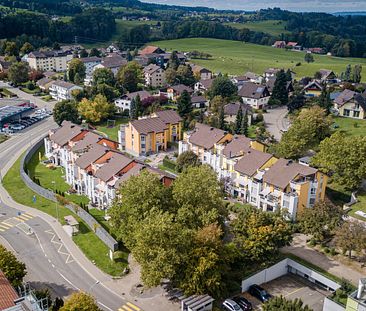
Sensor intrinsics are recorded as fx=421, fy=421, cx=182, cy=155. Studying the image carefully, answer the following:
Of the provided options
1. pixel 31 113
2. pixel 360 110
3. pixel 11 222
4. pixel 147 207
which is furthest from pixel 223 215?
pixel 31 113

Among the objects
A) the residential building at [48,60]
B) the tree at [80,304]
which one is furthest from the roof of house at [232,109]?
the residential building at [48,60]

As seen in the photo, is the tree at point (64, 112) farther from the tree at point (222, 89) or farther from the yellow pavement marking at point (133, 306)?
the yellow pavement marking at point (133, 306)

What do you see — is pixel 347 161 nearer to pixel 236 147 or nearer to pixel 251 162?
pixel 251 162

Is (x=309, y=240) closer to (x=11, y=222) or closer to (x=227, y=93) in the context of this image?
(x=11, y=222)

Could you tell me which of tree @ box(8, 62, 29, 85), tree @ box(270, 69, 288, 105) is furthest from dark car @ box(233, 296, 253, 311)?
tree @ box(8, 62, 29, 85)

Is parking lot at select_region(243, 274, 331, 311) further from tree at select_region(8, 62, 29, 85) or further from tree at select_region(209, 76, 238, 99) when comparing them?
tree at select_region(8, 62, 29, 85)

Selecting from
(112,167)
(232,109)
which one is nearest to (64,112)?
(232,109)

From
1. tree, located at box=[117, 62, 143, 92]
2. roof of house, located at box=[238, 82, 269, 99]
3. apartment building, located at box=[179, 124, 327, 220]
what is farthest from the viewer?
tree, located at box=[117, 62, 143, 92]
